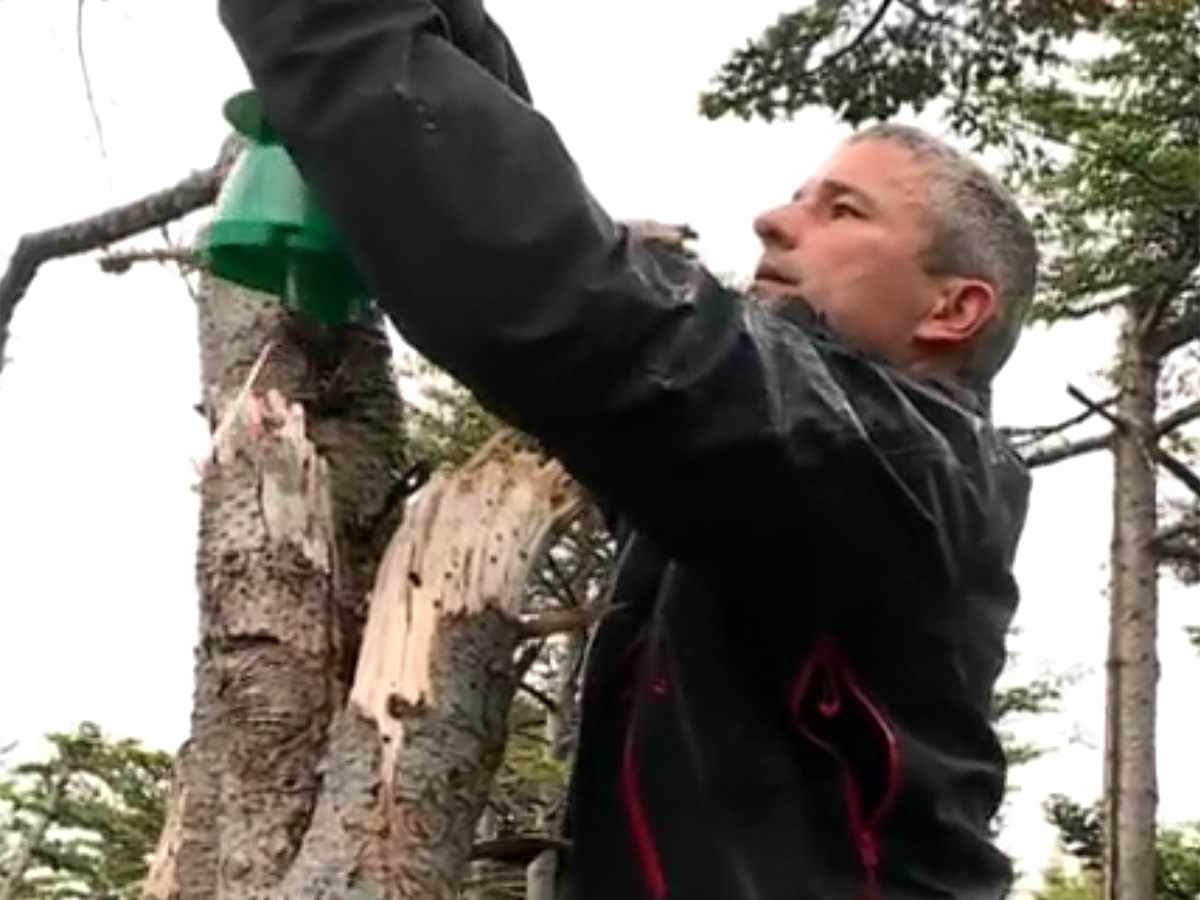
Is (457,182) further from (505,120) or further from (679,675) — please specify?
(679,675)

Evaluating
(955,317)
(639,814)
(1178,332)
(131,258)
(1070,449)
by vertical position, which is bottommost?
(639,814)

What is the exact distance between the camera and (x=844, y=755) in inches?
48.0

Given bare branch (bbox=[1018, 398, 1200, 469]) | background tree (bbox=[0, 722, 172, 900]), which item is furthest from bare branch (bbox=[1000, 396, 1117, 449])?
background tree (bbox=[0, 722, 172, 900])

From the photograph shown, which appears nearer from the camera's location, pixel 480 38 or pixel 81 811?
pixel 480 38

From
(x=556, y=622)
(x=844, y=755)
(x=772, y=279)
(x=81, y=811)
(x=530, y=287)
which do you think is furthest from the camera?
(x=81, y=811)

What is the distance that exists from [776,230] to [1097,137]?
8.19 metres

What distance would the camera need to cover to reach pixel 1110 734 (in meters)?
9.65

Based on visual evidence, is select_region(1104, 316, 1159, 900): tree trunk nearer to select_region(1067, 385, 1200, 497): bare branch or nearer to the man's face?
select_region(1067, 385, 1200, 497): bare branch

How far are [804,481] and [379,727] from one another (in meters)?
1.92

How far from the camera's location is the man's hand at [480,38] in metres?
1.21

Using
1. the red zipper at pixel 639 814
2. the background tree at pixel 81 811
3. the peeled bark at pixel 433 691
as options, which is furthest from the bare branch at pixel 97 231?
the background tree at pixel 81 811

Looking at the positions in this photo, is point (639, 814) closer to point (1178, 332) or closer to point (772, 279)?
point (772, 279)

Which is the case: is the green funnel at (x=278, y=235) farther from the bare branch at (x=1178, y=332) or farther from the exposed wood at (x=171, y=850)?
the bare branch at (x=1178, y=332)

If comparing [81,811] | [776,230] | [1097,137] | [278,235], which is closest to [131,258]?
[278,235]
